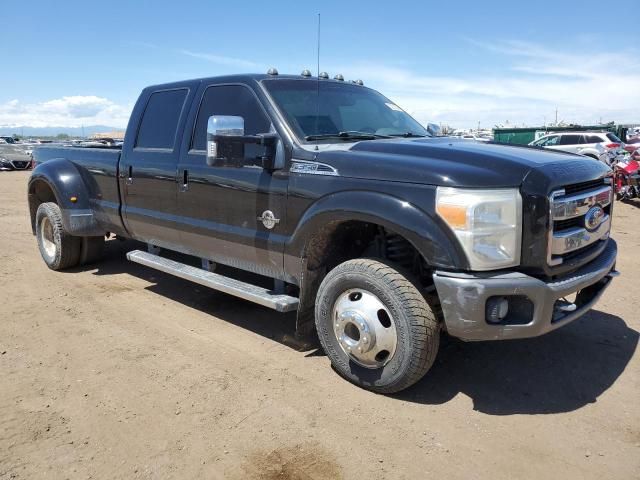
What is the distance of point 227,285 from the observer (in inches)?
171

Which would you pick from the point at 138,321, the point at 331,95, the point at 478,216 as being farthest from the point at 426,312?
the point at 138,321

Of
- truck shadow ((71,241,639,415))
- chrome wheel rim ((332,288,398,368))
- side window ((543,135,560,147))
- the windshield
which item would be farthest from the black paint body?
side window ((543,135,560,147))

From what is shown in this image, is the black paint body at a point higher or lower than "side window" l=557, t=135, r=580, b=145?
lower

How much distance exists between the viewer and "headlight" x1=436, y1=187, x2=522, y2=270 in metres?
2.95

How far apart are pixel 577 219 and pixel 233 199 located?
240cm

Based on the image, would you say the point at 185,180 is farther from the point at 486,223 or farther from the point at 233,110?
the point at 486,223

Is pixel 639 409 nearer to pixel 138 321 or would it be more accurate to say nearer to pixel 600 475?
pixel 600 475

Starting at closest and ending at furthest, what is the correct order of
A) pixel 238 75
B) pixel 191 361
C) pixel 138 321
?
pixel 191 361
pixel 238 75
pixel 138 321

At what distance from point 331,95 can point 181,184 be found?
1469 mm

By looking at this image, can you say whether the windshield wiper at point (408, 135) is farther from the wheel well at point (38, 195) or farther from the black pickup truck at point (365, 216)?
the wheel well at point (38, 195)

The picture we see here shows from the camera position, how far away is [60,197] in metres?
6.09

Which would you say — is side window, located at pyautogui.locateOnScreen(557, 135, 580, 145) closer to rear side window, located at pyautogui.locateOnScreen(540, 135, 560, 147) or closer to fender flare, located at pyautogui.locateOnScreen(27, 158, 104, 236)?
rear side window, located at pyautogui.locateOnScreen(540, 135, 560, 147)

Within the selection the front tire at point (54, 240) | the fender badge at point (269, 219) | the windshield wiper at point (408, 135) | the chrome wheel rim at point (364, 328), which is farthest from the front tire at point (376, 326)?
the front tire at point (54, 240)

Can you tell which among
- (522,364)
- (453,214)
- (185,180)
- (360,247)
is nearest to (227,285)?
(185,180)
